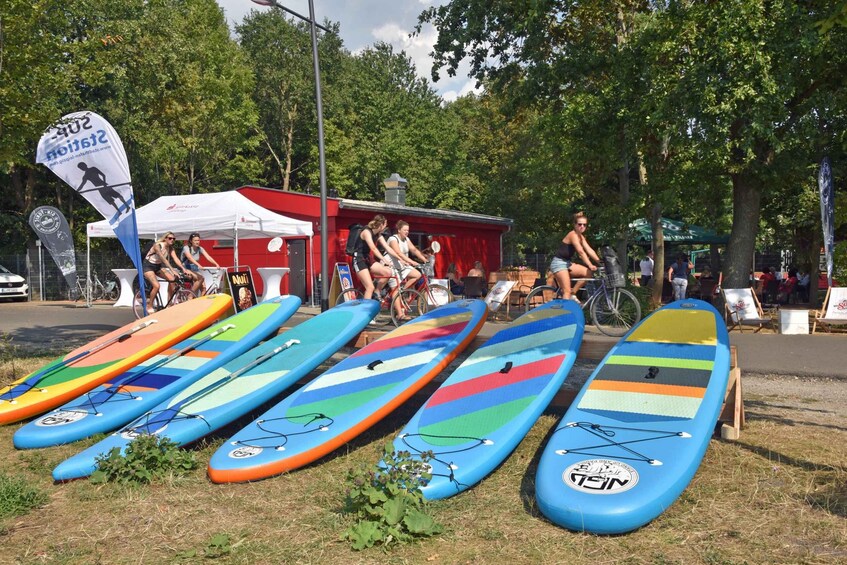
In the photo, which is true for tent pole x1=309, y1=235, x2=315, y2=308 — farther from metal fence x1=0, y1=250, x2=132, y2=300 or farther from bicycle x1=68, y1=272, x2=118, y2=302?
metal fence x1=0, y1=250, x2=132, y2=300

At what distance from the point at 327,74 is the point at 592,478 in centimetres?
4573

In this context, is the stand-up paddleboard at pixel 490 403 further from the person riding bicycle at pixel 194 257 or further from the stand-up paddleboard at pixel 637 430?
the person riding bicycle at pixel 194 257

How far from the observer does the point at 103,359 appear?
294 inches

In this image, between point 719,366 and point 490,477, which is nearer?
point 490,477

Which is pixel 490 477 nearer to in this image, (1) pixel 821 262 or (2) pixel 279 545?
(2) pixel 279 545

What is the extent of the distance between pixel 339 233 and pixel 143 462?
15.5 metres

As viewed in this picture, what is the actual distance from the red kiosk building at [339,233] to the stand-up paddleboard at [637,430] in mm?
14415

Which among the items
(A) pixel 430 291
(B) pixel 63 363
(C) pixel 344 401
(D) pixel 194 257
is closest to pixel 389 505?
(C) pixel 344 401

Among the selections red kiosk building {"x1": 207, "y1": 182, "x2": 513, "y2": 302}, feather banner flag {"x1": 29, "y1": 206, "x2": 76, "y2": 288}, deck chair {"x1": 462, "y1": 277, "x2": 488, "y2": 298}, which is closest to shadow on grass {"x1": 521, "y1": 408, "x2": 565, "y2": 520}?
deck chair {"x1": 462, "y1": 277, "x2": 488, "y2": 298}

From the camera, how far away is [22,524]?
4.07 metres

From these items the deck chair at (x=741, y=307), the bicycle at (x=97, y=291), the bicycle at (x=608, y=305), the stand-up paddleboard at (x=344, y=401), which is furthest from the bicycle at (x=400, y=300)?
the bicycle at (x=97, y=291)

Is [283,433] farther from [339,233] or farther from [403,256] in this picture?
[339,233]

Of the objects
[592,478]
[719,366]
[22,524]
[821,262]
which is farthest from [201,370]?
[821,262]

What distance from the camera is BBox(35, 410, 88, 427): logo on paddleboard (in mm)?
5910
